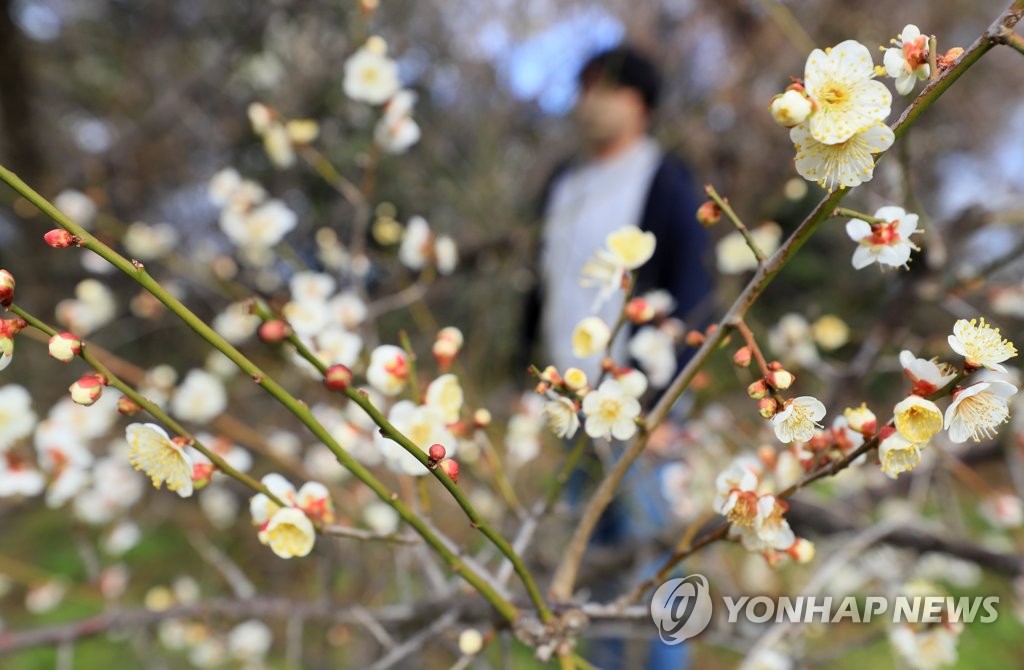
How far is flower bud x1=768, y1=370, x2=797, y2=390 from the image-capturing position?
1.65 ft

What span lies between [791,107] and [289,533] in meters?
0.53

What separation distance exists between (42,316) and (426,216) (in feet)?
5.24

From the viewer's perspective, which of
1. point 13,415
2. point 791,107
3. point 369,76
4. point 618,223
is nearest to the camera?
point 791,107

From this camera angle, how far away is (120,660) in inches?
93.7

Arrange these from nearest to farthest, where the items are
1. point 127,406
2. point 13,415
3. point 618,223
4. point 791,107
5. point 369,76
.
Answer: point 791,107 → point 127,406 → point 13,415 → point 369,76 → point 618,223

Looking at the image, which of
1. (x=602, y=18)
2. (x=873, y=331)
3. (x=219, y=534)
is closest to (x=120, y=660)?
(x=219, y=534)

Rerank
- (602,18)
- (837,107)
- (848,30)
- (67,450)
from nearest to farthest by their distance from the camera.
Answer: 1. (837,107)
2. (67,450)
3. (602,18)
4. (848,30)

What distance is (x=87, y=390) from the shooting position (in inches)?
20.7

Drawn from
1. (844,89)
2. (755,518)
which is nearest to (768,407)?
(755,518)

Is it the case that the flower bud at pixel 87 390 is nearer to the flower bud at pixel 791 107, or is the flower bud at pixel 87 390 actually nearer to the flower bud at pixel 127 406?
the flower bud at pixel 127 406

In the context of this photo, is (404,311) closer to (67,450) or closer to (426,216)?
(426,216)

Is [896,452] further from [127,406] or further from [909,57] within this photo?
[127,406]

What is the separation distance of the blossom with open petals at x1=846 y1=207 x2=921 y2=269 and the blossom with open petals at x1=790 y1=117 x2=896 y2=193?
7 centimetres

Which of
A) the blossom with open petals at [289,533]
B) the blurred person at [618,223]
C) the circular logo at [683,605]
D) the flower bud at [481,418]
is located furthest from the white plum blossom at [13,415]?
the blurred person at [618,223]
